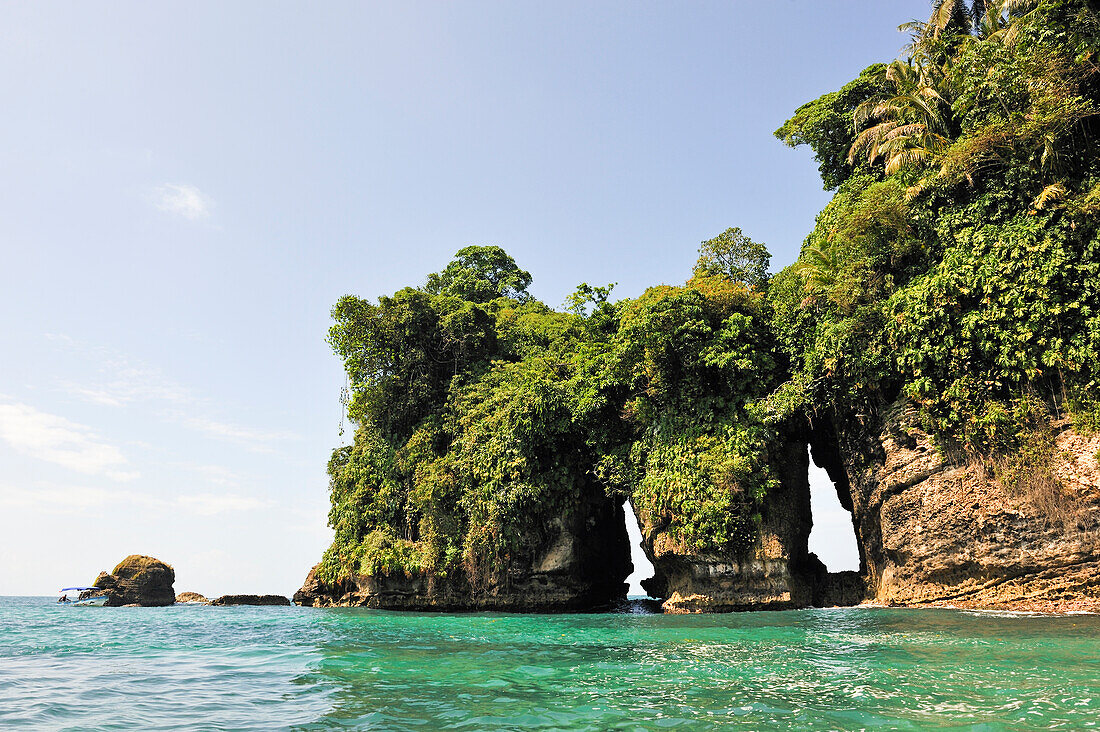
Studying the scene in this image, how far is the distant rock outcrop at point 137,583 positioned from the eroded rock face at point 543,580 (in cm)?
2162

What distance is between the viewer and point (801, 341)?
18.4 metres

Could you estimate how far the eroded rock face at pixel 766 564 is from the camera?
17.9m

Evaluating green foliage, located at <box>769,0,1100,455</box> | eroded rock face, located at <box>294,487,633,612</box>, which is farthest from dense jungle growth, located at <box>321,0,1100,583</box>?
eroded rock face, located at <box>294,487,633,612</box>

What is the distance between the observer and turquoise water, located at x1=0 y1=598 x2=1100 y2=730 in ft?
19.2

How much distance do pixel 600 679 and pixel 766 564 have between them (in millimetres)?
11512

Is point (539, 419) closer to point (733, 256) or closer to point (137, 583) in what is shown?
point (733, 256)

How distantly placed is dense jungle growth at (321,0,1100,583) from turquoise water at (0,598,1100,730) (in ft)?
17.5

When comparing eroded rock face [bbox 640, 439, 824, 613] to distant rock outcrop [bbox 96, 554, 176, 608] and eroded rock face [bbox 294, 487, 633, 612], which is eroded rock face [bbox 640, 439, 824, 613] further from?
distant rock outcrop [bbox 96, 554, 176, 608]

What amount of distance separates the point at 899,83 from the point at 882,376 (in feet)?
30.0

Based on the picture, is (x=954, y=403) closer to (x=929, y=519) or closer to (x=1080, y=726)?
(x=929, y=519)

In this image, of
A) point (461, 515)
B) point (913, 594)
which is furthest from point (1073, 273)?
point (461, 515)

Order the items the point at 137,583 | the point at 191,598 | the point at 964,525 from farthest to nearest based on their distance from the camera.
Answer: the point at 191,598 → the point at 137,583 → the point at 964,525

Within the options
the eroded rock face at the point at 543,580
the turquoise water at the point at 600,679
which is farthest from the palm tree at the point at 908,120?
the eroded rock face at the point at 543,580

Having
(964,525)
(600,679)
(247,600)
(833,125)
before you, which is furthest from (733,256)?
(247,600)
